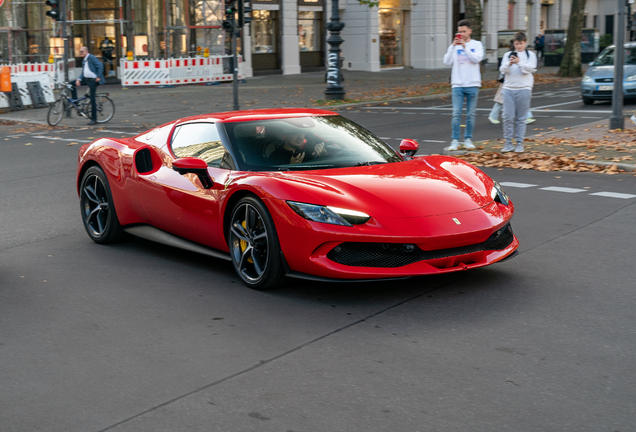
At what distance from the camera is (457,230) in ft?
17.0

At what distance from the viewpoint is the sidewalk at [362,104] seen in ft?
38.8

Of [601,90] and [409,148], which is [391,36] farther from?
[409,148]

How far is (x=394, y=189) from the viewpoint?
5.42m

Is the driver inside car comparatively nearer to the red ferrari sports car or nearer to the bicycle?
the red ferrari sports car

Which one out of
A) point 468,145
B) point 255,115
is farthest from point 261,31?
point 255,115

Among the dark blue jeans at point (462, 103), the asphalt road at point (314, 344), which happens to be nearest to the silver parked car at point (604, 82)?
the dark blue jeans at point (462, 103)

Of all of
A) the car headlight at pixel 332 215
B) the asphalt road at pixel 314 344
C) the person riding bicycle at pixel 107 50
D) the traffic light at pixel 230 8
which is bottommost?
the asphalt road at pixel 314 344

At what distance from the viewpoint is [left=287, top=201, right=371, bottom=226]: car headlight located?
5.09 meters

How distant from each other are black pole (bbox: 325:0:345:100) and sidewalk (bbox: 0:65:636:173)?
0.34 m

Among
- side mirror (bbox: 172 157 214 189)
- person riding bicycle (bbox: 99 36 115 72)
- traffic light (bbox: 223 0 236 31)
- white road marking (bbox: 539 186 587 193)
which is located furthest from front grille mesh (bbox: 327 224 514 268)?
person riding bicycle (bbox: 99 36 115 72)

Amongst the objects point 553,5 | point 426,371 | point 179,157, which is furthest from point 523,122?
point 553,5

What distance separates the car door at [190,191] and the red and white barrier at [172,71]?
26.8 meters

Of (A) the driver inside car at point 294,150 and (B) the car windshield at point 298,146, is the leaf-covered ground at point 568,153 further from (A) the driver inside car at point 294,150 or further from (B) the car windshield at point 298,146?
(A) the driver inside car at point 294,150

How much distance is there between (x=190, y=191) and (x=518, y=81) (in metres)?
7.40
